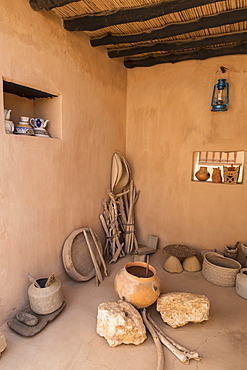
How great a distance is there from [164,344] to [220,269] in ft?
4.19

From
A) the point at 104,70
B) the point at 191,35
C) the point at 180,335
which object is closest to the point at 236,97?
the point at 191,35

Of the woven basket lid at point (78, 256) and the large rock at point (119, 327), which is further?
the woven basket lid at point (78, 256)

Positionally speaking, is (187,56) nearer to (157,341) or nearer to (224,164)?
(224,164)

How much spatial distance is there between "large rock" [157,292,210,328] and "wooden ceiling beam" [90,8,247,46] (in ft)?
8.96

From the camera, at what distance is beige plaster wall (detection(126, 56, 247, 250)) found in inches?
127

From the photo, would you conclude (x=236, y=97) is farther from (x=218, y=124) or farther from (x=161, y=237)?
(x=161, y=237)

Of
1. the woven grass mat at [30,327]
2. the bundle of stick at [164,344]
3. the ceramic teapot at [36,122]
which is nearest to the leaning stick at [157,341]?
the bundle of stick at [164,344]

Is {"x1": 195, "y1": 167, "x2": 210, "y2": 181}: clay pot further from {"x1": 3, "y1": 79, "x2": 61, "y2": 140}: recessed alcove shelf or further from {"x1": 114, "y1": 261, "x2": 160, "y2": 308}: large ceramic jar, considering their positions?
{"x1": 3, "y1": 79, "x2": 61, "y2": 140}: recessed alcove shelf

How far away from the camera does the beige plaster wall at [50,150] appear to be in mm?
2098

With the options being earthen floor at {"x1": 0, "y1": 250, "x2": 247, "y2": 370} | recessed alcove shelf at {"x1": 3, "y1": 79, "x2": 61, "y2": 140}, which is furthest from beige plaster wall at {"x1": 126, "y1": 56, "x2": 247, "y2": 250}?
recessed alcove shelf at {"x1": 3, "y1": 79, "x2": 61, "y2": 140}

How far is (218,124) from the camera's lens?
3.28 m

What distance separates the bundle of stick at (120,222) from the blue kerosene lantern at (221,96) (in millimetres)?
1668

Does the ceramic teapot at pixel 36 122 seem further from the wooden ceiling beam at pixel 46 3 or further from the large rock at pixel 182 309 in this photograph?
the large rock at pixel 182 309

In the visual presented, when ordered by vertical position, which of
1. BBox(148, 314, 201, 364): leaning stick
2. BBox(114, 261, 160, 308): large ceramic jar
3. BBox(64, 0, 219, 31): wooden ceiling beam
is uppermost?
BBox(64, 0, 219, 31): wooden ceiling beam
